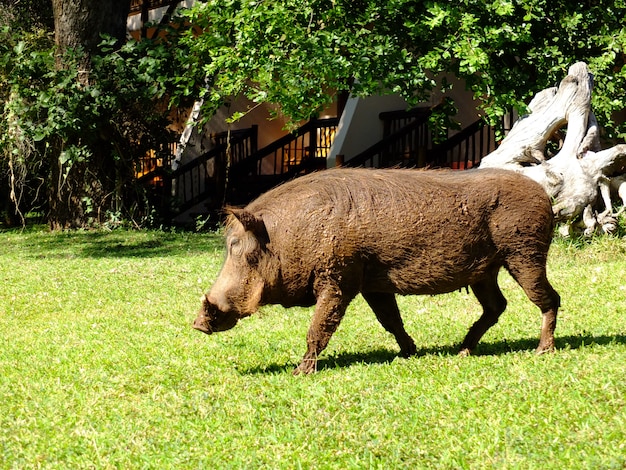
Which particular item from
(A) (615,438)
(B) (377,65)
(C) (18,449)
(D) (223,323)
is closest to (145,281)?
(B) (377,65)

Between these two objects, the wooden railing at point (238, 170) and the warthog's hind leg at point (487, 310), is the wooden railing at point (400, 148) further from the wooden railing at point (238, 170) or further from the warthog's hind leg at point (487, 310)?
the warthog's hind leg at point (487, 310)

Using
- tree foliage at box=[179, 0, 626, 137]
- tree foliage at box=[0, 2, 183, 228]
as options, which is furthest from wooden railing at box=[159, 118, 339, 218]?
tree foliage at box=[179, 0, 626, 137]

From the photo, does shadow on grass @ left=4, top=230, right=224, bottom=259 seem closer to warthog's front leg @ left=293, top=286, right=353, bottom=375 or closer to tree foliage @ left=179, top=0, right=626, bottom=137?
tree foliage @ left=179, top=0, right=626, bottom=137

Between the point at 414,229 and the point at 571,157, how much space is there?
20.5ft

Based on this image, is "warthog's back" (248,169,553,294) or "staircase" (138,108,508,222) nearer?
"warthog's back" (248,169,553,294)

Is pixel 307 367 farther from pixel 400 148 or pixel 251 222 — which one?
pixel 400 148

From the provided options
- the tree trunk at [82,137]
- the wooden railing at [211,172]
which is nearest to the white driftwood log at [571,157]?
the wooden railing at [211,172]

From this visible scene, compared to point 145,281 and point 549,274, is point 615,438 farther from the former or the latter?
point 145,281

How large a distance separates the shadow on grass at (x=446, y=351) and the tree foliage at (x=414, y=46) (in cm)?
594

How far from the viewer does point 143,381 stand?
6.64 m

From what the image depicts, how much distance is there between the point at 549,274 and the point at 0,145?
11.4 meters

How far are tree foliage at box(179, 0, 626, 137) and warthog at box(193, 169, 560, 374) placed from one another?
6.41m

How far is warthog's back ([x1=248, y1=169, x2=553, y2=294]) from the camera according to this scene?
6.29m

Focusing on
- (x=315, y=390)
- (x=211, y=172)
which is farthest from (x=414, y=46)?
(x=211, y=172)
